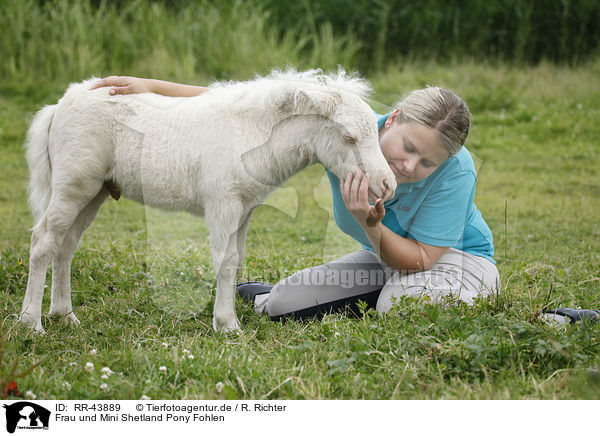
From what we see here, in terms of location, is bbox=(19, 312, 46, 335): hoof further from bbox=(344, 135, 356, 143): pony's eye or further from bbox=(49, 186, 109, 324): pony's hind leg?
bbox=(344, 135, 356, 143): pony's eye

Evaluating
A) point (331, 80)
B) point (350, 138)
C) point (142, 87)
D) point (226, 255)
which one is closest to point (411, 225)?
point (350, 138)

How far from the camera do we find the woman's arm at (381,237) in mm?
3273

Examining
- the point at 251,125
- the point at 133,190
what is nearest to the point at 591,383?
the point at 251,125

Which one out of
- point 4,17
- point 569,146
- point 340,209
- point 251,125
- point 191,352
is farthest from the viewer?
point 4,17

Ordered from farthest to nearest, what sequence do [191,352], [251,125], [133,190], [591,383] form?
[133,190], [251,125], [191,352], [591,383]

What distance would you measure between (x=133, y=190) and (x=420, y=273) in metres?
1.79

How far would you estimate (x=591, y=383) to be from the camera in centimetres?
274

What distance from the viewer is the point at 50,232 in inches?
142

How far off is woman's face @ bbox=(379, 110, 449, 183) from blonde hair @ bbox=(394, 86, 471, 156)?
0.04 m

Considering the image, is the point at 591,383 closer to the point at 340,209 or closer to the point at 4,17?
the point at 340,209

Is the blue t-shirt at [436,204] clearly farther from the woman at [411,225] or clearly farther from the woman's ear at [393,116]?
the woman's ear at [393,116]
